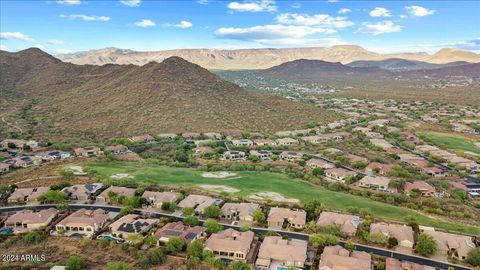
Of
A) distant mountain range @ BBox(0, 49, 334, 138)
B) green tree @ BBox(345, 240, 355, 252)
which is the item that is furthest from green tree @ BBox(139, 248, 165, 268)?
distant mountain range @ BBox(0, 49, 334, 138)

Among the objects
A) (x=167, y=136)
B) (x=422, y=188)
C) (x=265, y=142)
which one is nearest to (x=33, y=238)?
(x=167, y=136)

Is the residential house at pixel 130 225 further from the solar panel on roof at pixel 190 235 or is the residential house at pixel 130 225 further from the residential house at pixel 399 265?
the residential house at pixel 399 265

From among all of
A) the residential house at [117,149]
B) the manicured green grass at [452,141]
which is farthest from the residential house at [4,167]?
the manicured green grass at [452,141]

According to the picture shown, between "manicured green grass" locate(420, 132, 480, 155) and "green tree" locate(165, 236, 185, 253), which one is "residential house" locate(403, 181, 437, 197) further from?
"green tree" locate(165, 236, 185, 253)

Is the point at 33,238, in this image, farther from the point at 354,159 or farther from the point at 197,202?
the point at 354,159

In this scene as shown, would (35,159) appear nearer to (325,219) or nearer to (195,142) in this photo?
(195,142)

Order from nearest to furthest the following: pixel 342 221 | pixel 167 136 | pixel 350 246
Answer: pixel 350 246
pixel 342 221
pixel 167 136

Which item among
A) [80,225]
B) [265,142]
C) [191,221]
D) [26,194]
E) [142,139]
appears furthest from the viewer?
[142,139]

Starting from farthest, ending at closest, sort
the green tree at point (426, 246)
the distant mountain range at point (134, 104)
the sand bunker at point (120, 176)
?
the distant mountain range at point (134, 104), the sand bunker at point (120, 176), the green tree at point (426, 246)

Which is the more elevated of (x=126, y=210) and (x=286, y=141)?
(x=286, y=141)
